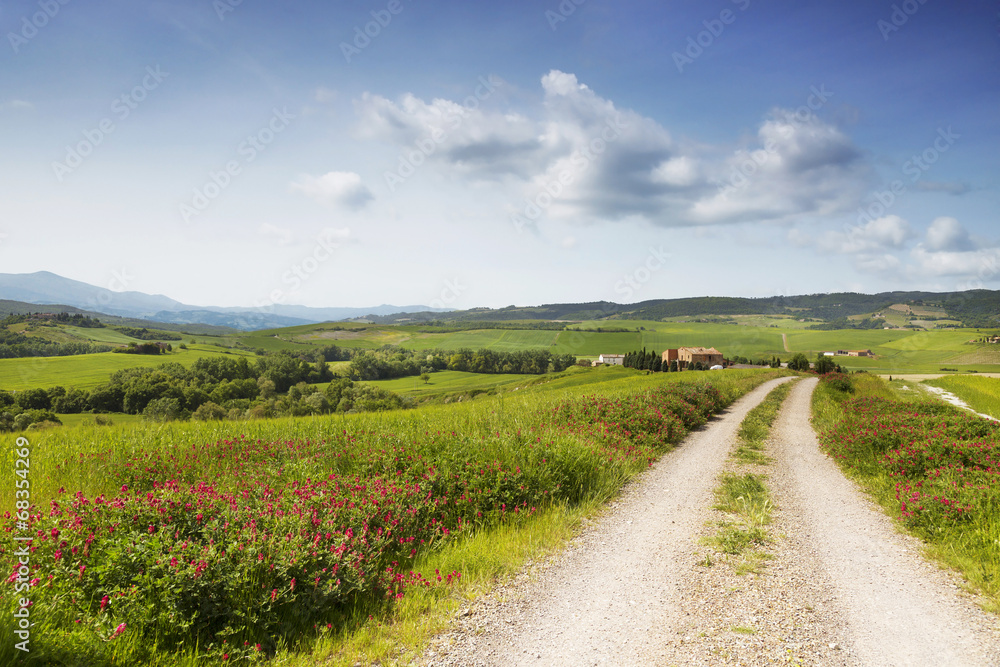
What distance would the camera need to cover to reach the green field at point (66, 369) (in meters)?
51.6

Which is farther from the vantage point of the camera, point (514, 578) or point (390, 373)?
point (390, 373)

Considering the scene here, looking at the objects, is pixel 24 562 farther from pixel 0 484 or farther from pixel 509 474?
pixel 509 474

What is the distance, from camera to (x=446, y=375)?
10338cm

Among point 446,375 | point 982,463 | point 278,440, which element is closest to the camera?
point 982,463

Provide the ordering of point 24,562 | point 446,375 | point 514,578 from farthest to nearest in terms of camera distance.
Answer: point 446,375, point 514,578, point 24,562

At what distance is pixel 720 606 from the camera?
4.98 m

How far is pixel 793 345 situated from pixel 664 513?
645 feet

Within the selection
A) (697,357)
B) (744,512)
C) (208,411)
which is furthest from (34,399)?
(697,357)

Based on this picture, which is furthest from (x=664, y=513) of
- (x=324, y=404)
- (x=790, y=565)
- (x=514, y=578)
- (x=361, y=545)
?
(x=324, y=404)

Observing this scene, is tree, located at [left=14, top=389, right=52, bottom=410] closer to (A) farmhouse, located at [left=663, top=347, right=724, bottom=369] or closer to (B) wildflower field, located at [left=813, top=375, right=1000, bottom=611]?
(B) wildflower field, located at [left=813, top=375, right=1000, bottom=611]

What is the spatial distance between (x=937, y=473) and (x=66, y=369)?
282 ft

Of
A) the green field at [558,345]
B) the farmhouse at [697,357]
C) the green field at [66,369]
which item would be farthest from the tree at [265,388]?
the farmhouse at [697,357]

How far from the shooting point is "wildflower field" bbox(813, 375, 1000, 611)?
6.27 metres

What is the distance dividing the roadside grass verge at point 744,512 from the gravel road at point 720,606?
18 cm
